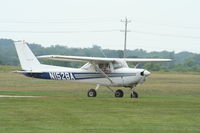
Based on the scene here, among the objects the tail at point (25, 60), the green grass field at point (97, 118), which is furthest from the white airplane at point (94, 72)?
the green grass field at point (97, 118)

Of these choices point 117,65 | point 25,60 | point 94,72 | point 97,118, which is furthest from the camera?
point 25,60

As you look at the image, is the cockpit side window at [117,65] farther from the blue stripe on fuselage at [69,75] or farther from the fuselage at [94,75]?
the blue stripe on fuselage at [69,75]

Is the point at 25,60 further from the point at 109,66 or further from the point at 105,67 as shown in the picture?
the point at 109,66

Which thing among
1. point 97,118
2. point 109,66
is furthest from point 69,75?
point 97,118

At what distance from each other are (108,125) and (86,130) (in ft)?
4.21

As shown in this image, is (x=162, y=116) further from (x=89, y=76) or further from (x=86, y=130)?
(x=89, y=76)

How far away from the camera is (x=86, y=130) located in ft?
56.6

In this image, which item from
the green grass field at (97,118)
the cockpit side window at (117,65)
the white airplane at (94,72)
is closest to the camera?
the green grass field at (97,118)

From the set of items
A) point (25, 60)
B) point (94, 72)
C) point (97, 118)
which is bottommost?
point (97, 118)

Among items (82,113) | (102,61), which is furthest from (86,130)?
(102,61)

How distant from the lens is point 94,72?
1412 inches

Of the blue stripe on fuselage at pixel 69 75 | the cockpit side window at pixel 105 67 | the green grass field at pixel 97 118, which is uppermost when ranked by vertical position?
the cockpit side window at pixel 105 67

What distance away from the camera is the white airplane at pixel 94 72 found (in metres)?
34.8

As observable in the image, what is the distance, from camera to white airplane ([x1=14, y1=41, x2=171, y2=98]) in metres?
34.8
